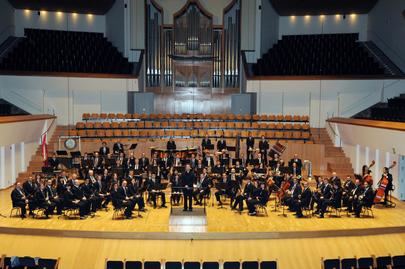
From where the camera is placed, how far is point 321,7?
2534 cm

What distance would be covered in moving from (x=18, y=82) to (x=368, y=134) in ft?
49.7

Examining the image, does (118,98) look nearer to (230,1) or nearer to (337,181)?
(230,1)

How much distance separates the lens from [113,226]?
42.1ft

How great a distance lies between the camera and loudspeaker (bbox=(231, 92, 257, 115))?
2405cm

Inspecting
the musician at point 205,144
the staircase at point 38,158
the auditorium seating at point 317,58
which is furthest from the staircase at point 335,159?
the staircase at point 38,158

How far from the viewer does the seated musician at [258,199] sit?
13.8 metres

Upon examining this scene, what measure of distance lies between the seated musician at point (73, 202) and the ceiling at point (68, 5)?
14171 millimetres

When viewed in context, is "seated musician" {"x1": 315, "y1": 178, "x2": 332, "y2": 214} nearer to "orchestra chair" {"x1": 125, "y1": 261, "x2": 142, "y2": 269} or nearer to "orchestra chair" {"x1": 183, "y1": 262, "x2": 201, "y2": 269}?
"orchestra chair" {"x1": 183, "y1": 262, "x2": 201, "y2": 269}

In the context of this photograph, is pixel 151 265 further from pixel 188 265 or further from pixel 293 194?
pixel 293 194

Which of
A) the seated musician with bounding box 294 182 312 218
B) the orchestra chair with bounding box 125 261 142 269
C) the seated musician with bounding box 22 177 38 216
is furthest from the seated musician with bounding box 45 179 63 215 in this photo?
the seated musician with bounding box 294 182 312 218

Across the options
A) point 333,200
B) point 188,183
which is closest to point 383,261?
point 333,200

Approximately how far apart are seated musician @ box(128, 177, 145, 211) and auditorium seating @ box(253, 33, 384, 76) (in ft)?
37.7

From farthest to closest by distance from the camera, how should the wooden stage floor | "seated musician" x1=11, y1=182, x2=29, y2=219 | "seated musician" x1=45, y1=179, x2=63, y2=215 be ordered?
1. "seated musician" x1=45, y1=179, x2=63, y2=215
2. "seated musician" x1=11, y1=182, x2=29, y2=219
3. the wooden stage floor

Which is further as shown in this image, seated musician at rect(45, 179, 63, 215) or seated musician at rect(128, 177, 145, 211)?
seated musician at rect(128, 177, 145, 211)
